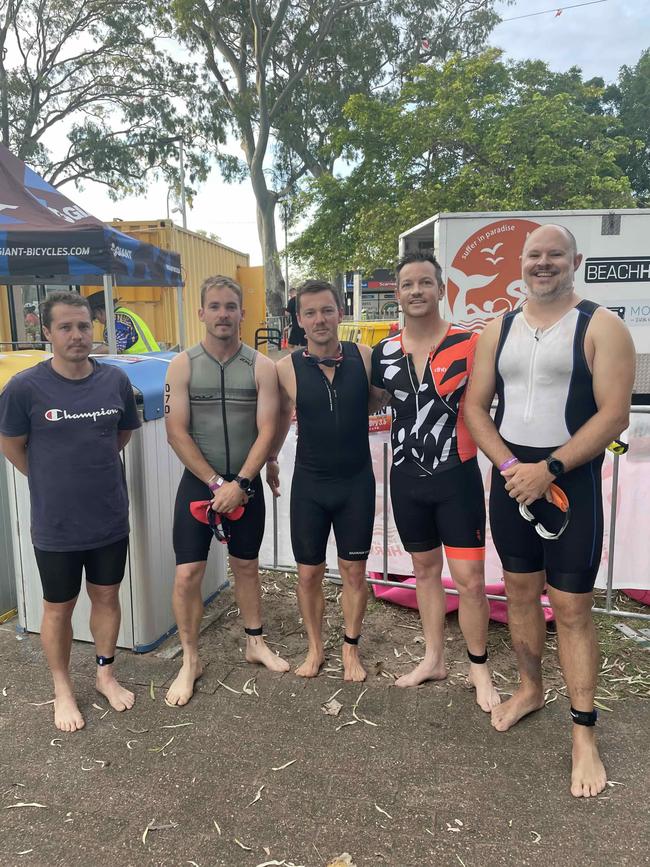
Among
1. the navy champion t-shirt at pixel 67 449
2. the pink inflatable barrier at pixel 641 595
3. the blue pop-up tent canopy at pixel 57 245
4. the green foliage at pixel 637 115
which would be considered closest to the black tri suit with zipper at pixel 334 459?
the navy champion t-shirt at pixel 67 449

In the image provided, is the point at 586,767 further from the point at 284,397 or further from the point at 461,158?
the point at 461,158

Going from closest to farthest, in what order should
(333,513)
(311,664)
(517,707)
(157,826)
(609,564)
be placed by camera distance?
(157,826), (517,707), (333,513), (311,664), (609,564)

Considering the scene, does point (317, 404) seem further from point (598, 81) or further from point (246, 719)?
point (598, 81)

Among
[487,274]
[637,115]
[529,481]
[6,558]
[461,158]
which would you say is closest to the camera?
[529,481]

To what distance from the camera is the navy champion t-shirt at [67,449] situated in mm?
2709

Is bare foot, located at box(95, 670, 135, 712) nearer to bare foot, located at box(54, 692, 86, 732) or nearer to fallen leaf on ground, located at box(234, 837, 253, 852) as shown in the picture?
bare foot, located at box(54, 692, 86, 732)

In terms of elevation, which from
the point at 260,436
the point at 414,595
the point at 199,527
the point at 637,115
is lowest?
the point at 414,595

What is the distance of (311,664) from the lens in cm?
327

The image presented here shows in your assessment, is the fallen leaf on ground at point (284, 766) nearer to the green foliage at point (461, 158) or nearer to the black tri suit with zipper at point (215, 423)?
the black tri suit with zipper at point (215, 423)

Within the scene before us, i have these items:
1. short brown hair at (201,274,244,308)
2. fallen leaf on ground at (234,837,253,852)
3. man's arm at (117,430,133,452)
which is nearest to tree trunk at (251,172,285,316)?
short brown hair at (201,274,244,308)

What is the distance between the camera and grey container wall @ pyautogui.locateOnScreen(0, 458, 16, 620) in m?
3.88

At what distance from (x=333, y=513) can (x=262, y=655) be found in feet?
2.98

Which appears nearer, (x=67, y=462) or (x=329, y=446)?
(x=67, y=462)

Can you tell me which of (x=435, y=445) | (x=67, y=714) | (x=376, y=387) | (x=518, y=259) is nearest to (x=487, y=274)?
(x=518, y=259)
